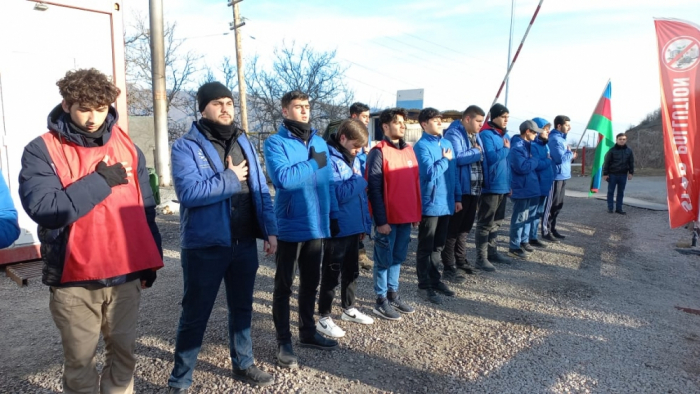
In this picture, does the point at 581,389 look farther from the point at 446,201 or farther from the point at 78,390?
the point at 78,390

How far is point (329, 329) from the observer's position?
3816mm

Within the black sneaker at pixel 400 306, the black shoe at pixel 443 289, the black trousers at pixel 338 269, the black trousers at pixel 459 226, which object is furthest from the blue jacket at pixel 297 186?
the black trousers at pixel 459 226

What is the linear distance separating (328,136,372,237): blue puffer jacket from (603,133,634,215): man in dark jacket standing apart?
377 inches

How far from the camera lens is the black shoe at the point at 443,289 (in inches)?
193

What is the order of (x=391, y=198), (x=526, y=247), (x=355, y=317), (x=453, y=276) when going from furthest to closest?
(x=526, y=247)
(x=453, y=276)
(x=391, y=198)
(x=355, y=317)

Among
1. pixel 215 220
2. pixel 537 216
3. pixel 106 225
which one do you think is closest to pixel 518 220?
pixel 537 216

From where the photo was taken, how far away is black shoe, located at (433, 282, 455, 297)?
4.90 meters

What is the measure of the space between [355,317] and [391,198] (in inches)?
44.9

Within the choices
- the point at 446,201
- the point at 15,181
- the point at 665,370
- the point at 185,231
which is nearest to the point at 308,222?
the point at 185,231

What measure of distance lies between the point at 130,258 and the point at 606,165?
11610 mm

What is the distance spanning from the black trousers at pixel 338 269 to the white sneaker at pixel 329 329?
3.8 inches

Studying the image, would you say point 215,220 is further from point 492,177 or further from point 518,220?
point 518,220

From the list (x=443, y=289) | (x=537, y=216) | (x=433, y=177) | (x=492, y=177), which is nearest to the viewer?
(x=433, y=177)

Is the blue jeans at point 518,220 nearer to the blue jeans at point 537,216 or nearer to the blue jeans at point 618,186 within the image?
the blue jeans at point 537,216
